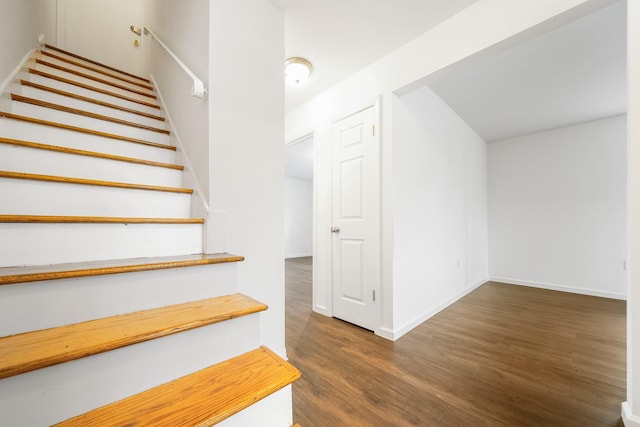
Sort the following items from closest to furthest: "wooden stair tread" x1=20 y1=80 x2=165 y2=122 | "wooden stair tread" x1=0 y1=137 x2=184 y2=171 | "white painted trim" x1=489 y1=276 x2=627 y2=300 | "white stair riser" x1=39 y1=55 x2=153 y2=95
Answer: "wooden stair tread" x1=0 y1=137 x2=184 y2=171 < "wooden stair tread" x1=20 y1=80 x2=165 y2=122 < "white stair riser" x1=39 y1=55 x2=153 y2=95 < "white painted trim" x1=489 y1=276 x2=627 y2=300

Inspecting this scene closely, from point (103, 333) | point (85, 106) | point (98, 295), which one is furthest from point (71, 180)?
point (85, 106)

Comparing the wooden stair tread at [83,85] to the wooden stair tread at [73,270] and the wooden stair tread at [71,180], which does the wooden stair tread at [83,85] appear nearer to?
the wooden stair tread at [71,180]

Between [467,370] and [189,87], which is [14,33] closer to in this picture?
[189,87]

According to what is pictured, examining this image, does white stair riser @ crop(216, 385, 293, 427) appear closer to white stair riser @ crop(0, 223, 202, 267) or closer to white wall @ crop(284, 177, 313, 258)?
white stair riser @ crop(0, 223, 202, 267)

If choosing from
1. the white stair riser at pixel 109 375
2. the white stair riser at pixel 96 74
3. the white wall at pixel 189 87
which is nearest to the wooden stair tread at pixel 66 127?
the white wall at pixel 189 87

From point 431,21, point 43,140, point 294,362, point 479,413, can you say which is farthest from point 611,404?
point 43,140

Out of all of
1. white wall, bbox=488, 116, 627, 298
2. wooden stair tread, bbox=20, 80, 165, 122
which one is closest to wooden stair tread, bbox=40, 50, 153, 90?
wooden stair tread, bbox=20, 80, 165, 122

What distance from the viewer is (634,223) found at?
1101mm

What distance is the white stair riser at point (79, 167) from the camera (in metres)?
1.21

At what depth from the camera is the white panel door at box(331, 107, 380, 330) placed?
87.9 inches

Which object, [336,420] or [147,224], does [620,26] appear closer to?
[336,420]

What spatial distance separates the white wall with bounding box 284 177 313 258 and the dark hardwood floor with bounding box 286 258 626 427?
467 centimetres

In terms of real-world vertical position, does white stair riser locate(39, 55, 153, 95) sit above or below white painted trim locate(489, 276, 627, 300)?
above

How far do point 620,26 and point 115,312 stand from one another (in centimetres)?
354
